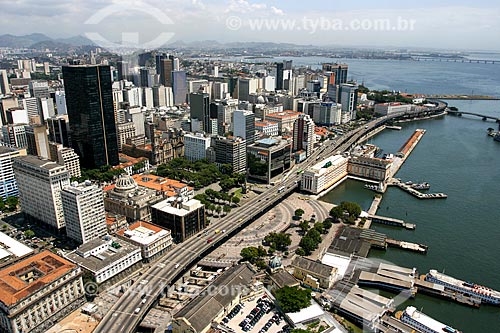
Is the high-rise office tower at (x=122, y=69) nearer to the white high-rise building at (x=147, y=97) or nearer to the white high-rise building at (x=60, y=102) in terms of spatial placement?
the white high-rise building at (x=147, y=97)

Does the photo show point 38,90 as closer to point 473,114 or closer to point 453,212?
point 453,212

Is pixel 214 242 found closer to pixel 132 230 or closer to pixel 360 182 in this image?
pixel 132 230

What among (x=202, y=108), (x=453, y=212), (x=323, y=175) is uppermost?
(x=202, y=108)

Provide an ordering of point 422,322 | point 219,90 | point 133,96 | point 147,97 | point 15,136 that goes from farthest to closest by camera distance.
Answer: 1. point 219,90
2. point 147,97
3. point 133,96
4. point 15,136
5. point 422,322

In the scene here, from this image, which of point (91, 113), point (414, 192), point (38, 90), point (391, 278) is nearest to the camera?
point (391, 278)

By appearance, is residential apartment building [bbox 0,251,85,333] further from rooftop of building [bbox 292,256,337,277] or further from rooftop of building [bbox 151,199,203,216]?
rooftop of building [bbox 292,256,337,277]

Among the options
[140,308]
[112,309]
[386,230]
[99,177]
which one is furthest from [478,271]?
[99,177]

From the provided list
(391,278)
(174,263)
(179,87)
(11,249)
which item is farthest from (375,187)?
(179,87)

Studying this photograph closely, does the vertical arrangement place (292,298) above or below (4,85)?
below
